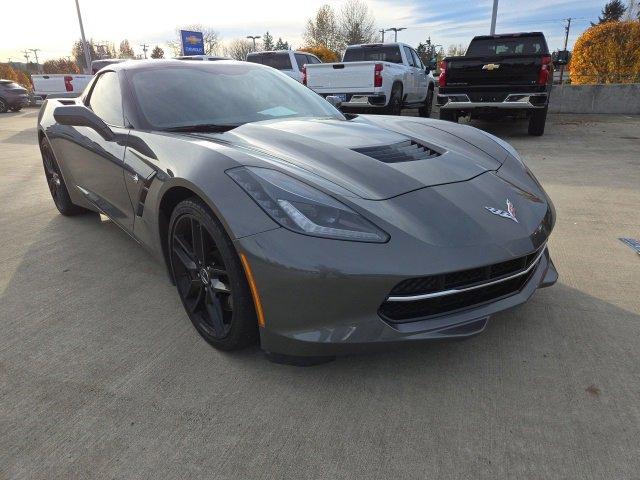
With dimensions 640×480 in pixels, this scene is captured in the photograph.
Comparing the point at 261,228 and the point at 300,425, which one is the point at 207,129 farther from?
the point at 300,425

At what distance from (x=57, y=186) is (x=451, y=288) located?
159 inches

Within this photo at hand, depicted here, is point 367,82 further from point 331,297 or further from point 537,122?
point 331,297

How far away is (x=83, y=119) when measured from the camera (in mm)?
2922

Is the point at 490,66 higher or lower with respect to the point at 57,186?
higher

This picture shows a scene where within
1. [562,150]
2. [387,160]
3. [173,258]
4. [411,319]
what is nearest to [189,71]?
[173,258]

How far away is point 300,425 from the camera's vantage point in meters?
1.79

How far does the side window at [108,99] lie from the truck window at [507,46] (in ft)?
26.4

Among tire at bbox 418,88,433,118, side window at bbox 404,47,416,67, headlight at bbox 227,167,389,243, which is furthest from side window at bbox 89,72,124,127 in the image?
tire at bbox 418,88,433,118

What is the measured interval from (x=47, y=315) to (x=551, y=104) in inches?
598

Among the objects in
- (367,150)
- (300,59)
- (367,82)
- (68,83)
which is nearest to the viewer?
(367,150)

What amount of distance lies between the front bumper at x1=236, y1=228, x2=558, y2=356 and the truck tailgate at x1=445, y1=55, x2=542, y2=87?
26.5 feet

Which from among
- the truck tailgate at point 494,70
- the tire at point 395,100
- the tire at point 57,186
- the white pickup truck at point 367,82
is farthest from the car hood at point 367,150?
the tire at point 395,100

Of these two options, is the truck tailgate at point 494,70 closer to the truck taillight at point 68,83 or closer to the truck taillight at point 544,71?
the truck taillight at point 544,71

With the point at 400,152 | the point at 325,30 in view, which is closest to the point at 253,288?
the point at 400,152
